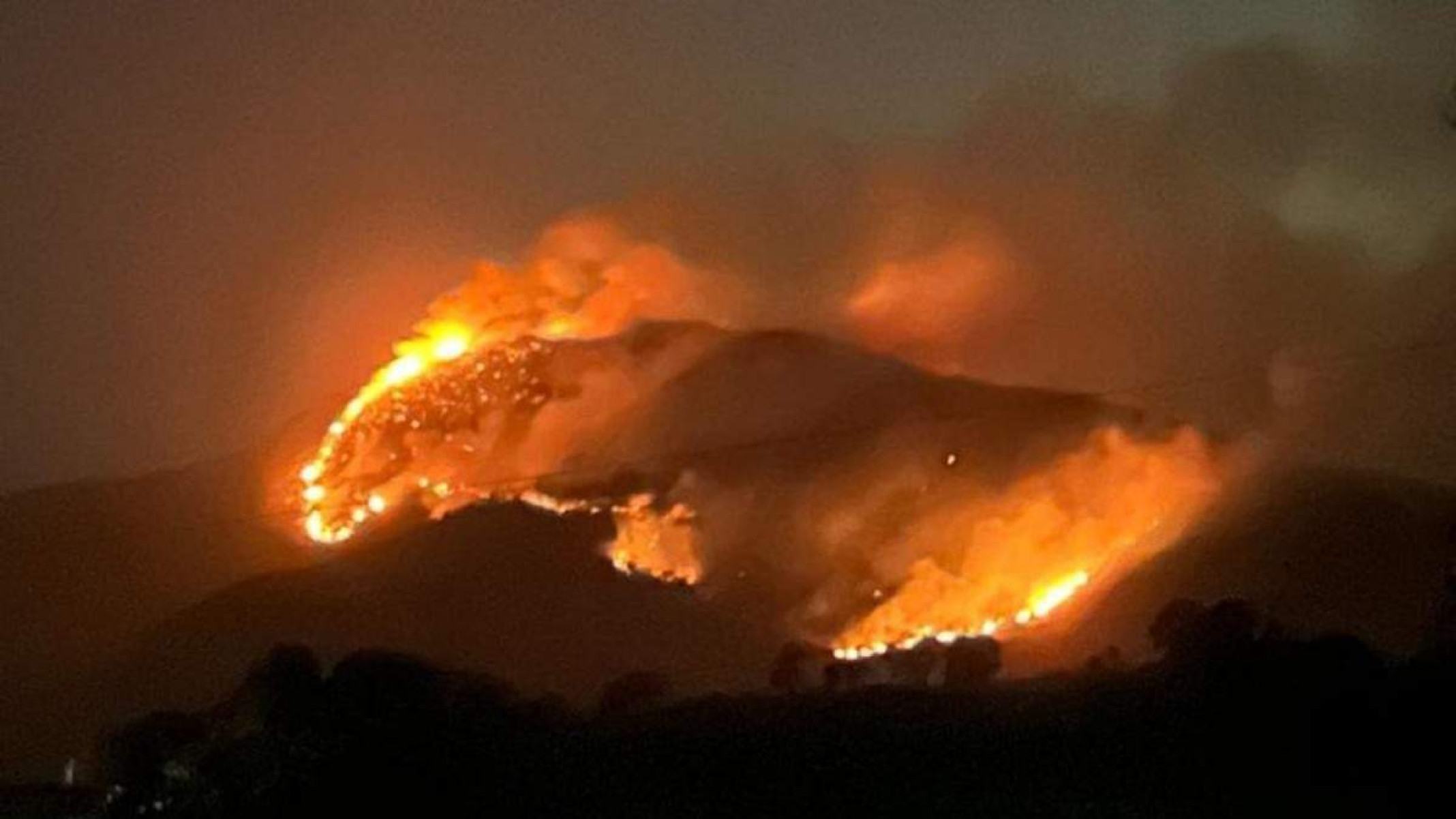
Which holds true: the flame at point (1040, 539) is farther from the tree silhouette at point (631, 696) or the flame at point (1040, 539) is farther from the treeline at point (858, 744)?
the treeline at point (858, 744)

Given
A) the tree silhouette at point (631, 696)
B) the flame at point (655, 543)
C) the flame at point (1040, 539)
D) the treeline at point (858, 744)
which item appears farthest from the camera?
the flame at point (655, 543)

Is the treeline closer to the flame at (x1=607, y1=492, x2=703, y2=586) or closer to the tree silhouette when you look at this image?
the tree silhouette

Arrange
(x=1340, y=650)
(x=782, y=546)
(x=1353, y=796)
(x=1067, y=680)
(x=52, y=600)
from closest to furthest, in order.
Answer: (x=1353, y=796) → (x=1340, y=650) → (x=1067, y=680) → (x=52, y=600) → (x=782, y=546)

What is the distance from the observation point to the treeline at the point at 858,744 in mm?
13797

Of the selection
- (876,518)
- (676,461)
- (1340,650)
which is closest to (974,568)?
(876,518)

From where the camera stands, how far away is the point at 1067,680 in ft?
56.5

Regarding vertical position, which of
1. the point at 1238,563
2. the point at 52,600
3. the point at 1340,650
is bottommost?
the point at 1340,650

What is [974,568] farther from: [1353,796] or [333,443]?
[1353,796]

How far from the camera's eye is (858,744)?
50.3 ft

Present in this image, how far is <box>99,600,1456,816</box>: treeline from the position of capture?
45.3 feet

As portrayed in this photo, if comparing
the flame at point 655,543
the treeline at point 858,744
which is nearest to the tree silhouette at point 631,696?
the treeline at point 858,744

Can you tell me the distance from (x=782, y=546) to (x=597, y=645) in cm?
353

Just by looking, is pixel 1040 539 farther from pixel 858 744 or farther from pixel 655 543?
pixel 858 744

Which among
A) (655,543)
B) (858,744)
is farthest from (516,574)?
(858,744)
